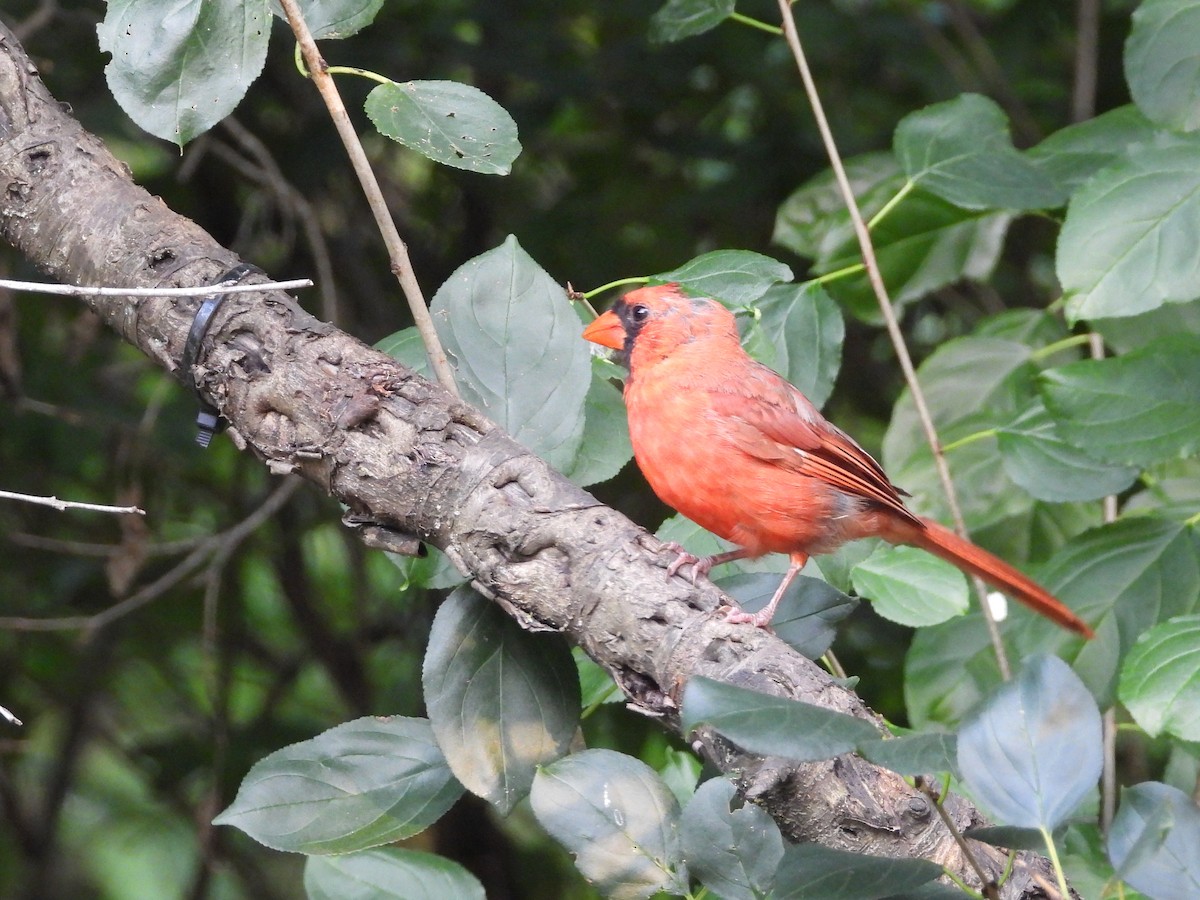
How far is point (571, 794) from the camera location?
1.46 m

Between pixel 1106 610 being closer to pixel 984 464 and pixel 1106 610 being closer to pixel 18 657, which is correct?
pixel 984 464

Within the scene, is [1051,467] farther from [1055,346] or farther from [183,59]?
[183,59]

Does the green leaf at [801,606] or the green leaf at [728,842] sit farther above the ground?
the green leaf at [728,842]

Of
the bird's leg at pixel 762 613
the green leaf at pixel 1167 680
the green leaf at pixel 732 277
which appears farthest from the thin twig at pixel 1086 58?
the bird's leg at pixel 762 613

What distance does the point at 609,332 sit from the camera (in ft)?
9.14

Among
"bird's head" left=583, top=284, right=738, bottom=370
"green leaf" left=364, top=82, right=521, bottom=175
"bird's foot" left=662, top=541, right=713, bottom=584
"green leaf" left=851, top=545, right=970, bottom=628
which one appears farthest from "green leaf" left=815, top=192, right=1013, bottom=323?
"green leaf" left=364, top=82, right=521, bottom=175

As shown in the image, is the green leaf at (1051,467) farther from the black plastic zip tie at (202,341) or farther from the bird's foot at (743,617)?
the black plastic zip tie at (202,341)

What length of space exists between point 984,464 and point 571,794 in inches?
69.9

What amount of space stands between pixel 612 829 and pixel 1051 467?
1.37 meters

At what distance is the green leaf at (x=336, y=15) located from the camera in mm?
1939

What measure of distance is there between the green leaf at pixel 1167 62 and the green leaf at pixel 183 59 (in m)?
1.65

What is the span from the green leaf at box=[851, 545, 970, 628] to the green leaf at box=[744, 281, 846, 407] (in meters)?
0.61

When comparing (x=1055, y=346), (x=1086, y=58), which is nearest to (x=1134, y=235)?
(x=1055, y=346)

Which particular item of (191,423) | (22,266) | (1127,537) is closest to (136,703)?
(191,423)
